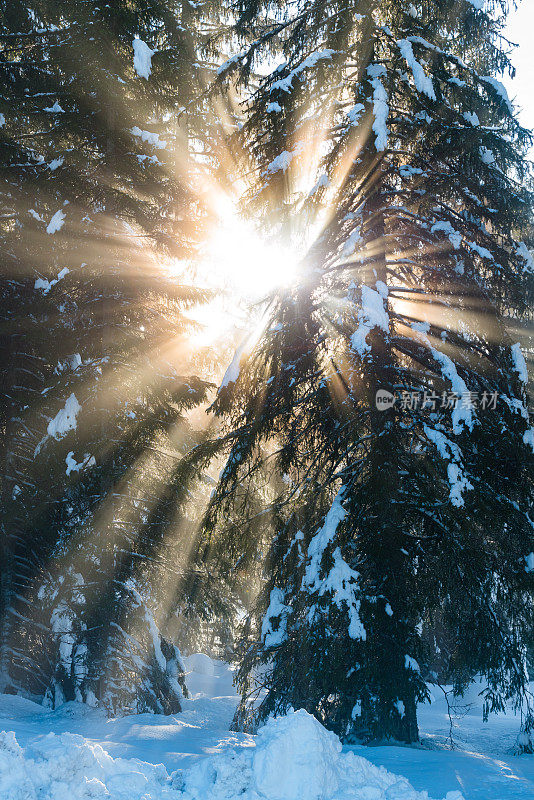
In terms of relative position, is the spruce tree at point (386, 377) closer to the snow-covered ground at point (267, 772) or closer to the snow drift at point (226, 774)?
the snow-covered ground at point (267, 772)

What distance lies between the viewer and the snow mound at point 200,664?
22.2m

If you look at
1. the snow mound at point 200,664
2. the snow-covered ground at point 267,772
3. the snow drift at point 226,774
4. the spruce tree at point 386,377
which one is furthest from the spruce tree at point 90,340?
the snow mound at point 200,664

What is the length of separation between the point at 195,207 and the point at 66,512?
6.07m

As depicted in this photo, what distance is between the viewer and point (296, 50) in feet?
23.3

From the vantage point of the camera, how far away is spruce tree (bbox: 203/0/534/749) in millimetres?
5449

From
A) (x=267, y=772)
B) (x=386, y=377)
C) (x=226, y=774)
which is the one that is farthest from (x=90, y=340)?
(x=267, y=772)

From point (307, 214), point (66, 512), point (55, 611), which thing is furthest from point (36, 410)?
point (307, 214)

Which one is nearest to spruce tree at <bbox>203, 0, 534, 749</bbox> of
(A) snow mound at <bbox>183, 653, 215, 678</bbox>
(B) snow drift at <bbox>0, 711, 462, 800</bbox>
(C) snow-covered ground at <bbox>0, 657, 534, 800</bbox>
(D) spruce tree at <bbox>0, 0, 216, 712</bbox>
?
(C) snow-covered ground at <bbox>0, 657, 534, 800</bbox>

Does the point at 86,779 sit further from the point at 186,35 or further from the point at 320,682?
the point at 186,35

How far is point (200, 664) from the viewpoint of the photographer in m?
22.7

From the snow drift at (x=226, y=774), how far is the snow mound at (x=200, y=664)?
19471 millimetres

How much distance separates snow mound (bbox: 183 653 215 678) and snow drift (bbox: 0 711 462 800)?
19.5 metres

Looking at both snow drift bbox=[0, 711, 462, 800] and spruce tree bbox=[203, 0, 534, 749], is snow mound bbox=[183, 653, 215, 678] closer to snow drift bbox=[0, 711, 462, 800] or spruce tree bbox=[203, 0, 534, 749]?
spruce tree bbox=[203, 0, 534, 749]

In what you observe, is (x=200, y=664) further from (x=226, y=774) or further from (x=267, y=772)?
(x=267, y=772)
